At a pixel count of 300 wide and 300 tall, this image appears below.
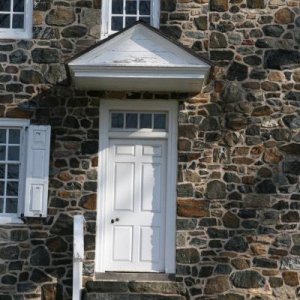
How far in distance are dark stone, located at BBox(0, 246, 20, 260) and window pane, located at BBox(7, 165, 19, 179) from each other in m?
1.08

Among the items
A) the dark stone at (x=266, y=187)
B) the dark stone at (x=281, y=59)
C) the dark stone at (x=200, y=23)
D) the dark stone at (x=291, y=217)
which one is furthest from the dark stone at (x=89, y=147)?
the dark stone at (x=291, y=217)

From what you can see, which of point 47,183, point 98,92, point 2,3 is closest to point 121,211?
point 47,183

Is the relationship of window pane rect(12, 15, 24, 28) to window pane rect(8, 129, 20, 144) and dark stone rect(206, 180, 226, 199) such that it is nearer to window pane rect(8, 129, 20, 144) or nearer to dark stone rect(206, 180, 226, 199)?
window pane rect(8, 129, 20, 144)

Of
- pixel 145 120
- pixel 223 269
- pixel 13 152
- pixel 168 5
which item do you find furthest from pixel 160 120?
A: pixel 223 269

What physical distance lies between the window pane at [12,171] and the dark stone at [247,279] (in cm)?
359

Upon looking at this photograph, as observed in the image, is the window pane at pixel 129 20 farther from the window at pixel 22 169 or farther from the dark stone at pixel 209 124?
the window at pixel 22 169

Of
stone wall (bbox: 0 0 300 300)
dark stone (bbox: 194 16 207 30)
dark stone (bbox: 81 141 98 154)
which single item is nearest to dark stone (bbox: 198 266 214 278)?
stone wall (bbox: 0 0 300 300)

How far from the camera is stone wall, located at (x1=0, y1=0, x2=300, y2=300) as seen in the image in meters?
10.2

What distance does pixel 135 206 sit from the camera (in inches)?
416

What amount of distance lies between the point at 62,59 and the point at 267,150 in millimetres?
3432

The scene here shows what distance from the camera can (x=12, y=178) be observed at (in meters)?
10.6

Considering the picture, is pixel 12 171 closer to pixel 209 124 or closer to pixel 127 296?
pixel 127 296

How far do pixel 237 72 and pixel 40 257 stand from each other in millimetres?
4088

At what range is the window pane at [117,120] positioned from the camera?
10695mm
